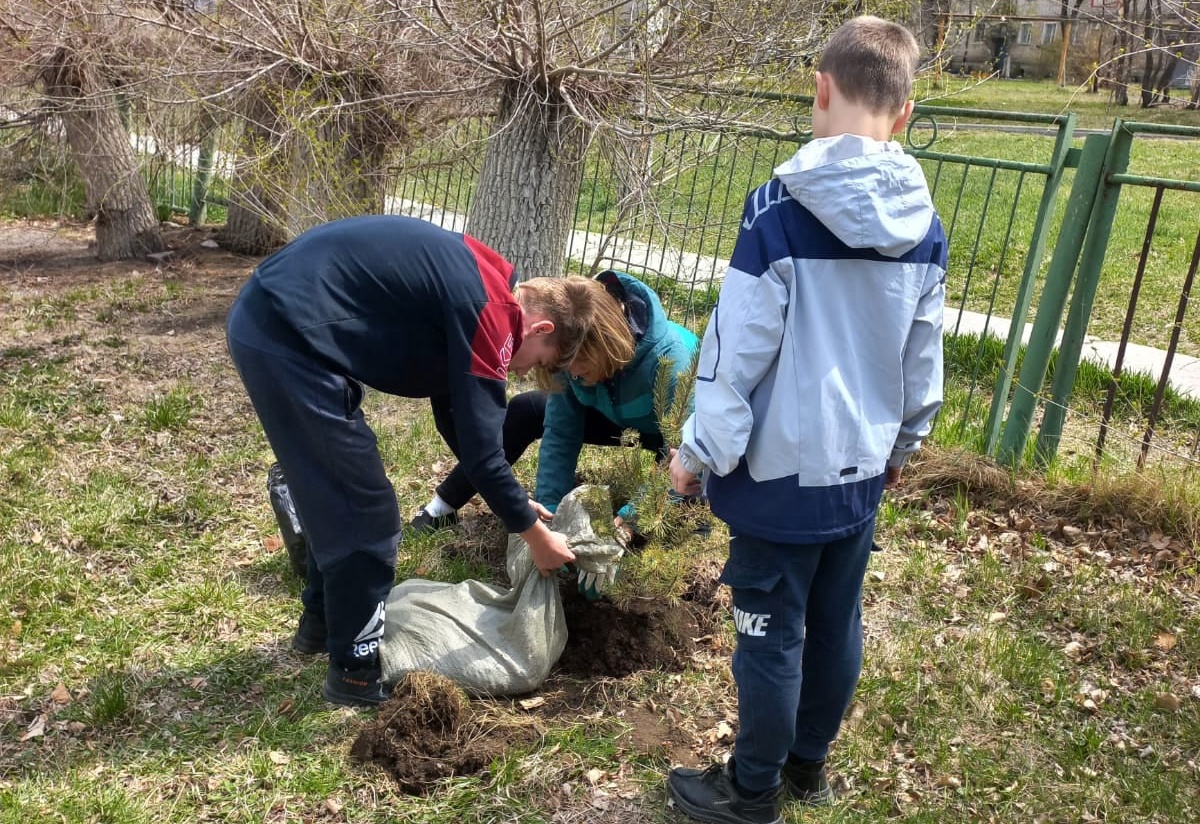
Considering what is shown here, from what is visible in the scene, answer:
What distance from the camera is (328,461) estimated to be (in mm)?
2645

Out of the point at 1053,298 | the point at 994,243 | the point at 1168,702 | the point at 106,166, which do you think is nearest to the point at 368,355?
the point at 1168,702

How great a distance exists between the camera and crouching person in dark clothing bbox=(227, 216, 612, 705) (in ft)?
8.36

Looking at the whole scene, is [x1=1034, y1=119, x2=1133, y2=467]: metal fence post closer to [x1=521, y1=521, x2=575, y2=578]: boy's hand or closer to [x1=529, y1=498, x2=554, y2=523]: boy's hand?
[x1=529, y1=498, x2=554, y2=523]: boy's hand

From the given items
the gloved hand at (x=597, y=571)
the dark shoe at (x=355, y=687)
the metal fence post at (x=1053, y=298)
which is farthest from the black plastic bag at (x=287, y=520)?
the metal fence post at (x=1053, y=298)

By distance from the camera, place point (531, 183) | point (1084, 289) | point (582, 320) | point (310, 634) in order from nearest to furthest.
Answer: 1. point (582, 320)
2. point (310, 634)
3. point (1084, 289)
4. point (531, 183)

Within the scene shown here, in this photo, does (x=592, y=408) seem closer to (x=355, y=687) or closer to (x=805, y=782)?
(x=355, y=687)

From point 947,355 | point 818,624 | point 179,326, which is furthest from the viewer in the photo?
point 179,326

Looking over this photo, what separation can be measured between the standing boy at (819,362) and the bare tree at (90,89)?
5.76 metres

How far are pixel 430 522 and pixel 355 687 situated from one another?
102 cm

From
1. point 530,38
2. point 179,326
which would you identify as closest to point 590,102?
point 530,38

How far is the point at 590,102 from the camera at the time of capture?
5438 mm

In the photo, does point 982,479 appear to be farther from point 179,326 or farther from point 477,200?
point 179,326

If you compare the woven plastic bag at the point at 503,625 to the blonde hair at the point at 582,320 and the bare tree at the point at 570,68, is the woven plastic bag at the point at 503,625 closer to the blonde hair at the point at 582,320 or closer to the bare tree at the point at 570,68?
the blonde hair at the point at 582,320

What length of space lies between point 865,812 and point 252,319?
6.68 ft
